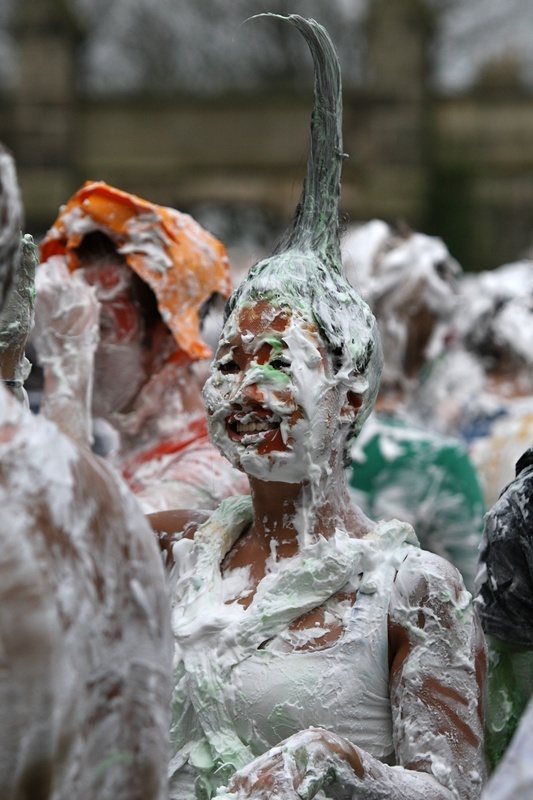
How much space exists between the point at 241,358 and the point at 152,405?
1.37 meters

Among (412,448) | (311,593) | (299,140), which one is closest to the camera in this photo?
(311,593)

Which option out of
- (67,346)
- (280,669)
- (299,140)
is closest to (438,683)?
(280,669)

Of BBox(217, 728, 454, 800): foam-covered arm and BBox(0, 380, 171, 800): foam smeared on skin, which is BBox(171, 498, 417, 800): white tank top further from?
BBox(0, 380, 171, 800): foam smeared on skin

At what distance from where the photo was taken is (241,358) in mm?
3326

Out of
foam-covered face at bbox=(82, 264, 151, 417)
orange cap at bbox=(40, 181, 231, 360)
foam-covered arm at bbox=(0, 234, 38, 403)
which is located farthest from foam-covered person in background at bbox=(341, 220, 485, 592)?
foam-covered arm at bbox=(0, 234, 38, 403)

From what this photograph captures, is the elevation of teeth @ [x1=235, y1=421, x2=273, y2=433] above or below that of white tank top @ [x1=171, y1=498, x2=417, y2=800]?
above

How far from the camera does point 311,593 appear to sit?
316 cm

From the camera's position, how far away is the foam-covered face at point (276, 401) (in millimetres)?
3250

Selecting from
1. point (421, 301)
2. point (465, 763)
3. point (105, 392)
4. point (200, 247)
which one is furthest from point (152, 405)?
point (421, 301)

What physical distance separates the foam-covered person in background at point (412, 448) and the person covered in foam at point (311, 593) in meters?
1.39

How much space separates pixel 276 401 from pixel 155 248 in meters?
1.59

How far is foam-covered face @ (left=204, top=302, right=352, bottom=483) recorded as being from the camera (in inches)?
128

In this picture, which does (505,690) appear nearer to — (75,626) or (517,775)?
Result: (517,775)

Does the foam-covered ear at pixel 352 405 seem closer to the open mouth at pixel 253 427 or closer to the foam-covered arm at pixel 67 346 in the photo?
the open mouth at pixel 253 427
